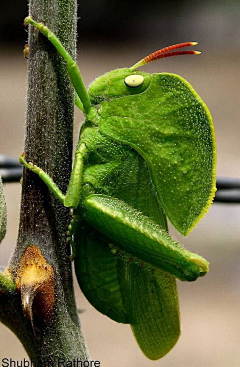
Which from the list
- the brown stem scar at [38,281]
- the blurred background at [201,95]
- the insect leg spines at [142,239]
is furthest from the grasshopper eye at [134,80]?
the blurred background at [201,95]

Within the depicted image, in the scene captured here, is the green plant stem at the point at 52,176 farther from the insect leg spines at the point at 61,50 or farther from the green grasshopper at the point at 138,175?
the green grasshopper at the point at 138,175

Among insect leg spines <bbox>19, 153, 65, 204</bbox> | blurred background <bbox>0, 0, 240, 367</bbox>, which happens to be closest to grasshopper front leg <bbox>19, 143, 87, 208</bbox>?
insect leg spines <bbox>19, 153, 65, 204</bbox>

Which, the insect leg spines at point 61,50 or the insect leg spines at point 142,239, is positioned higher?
the insect leg spines at point 61,50

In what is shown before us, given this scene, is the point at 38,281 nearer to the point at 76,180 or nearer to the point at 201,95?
the point at 76,180

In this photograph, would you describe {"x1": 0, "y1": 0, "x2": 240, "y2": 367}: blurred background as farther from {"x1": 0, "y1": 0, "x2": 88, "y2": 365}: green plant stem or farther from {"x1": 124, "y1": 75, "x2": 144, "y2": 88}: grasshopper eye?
{"x1": 0, "y1": 0, "x2": 88, "y2": 365}: green plant stem

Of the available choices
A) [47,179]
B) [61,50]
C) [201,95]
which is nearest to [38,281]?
[47,179]

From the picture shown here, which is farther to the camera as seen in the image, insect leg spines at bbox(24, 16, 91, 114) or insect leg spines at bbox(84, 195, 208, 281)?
insect leg spines at bbox(84, 195, 208, 281)

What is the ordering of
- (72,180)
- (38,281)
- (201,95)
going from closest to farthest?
(38,281) → (72,180) → (201,95)
